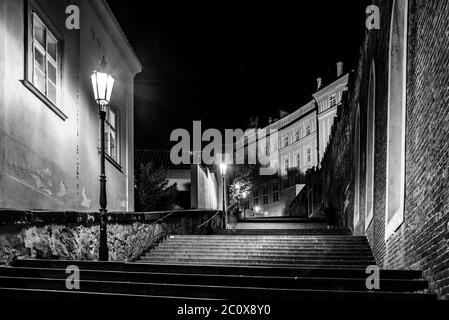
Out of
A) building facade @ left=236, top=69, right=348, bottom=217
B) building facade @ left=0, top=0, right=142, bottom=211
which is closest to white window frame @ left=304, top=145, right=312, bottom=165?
building facade @ left=236, top=69, right=348, bottom=217

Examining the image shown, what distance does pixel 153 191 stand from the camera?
23.7 metres

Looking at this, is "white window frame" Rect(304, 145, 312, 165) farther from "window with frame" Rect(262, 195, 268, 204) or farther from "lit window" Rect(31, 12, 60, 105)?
"lit window" Rect(31, 12, 60, 105)

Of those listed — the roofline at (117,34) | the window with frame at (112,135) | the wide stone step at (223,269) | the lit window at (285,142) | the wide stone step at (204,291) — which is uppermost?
the lit window at (285,142)

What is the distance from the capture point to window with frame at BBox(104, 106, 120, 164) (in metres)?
17.2

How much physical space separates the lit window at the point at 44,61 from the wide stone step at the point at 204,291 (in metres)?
5.61

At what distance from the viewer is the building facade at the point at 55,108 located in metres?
10.1

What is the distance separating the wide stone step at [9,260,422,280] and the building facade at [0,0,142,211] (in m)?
2.44

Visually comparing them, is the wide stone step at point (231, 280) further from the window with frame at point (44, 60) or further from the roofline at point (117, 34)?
the roofline at point (117, 34)

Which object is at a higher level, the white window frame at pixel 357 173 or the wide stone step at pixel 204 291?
the white window frame at pixel 357 173

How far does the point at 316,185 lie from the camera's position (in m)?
34.3

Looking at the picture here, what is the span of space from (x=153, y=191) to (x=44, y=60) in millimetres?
12301

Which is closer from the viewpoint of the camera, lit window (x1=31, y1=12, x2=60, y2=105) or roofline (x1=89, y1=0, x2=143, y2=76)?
lit window (x1=31, y1=12, x2=60, y2=105)

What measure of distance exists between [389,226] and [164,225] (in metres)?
6.98

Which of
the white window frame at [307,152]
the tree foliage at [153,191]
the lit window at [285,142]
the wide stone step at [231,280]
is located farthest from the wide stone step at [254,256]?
the lit window at [285,142]
